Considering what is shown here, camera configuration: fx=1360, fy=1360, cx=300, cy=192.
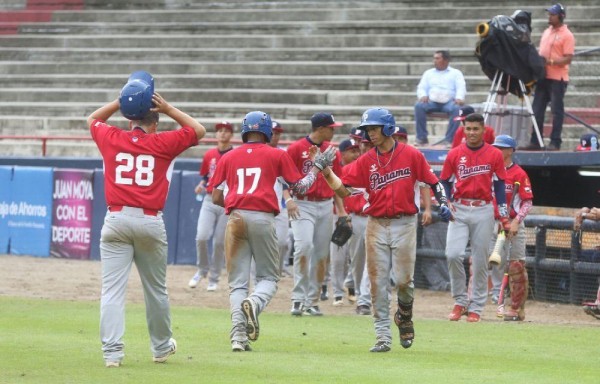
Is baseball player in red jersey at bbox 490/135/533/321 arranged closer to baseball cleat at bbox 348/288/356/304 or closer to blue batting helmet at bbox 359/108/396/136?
baseball cleat at bbox 348/288/356/304

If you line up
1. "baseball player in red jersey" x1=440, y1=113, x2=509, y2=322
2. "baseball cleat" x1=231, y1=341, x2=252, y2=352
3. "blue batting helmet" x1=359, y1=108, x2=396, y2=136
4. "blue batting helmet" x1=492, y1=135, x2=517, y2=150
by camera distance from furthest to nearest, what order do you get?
"blue batting helmet" x1=492, y1=135, x2=517, y2=150 < "baseball player in red jersey" x1=440, y1=113, x2=509, y2=322 < "blue batting helmet" x1=359, y1=108, x2=396, y2=136 < "baseball cleat" x1=231, y1=341, x2=252, y2=352

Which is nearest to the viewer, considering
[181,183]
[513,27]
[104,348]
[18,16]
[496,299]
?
[104,348]

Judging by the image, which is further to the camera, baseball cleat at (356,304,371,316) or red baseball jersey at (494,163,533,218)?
baseball cleat at (356,304,371,316)

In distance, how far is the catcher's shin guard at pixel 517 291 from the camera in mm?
14383

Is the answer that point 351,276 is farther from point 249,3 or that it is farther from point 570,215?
point 249,3

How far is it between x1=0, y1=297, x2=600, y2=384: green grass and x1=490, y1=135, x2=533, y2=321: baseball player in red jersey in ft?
2.04

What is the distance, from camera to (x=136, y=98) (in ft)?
31.1

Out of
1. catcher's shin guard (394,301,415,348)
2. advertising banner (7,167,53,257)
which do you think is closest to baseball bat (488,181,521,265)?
catcher's shin guard (394,301,415,348)

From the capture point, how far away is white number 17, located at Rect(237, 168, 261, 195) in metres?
11.2

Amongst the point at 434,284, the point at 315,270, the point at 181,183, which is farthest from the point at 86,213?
the point at 315,270

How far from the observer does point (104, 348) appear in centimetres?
962

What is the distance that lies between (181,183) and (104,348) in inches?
484

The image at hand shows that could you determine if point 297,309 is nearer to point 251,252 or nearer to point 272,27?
point 251,252

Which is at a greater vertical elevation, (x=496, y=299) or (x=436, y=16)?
(x=436, y=16)
